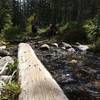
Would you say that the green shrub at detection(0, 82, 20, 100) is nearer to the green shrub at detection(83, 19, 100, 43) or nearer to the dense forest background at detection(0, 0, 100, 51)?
the dense forest background at detection(0, 0, 100, 51)

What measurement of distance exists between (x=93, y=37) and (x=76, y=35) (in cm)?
309

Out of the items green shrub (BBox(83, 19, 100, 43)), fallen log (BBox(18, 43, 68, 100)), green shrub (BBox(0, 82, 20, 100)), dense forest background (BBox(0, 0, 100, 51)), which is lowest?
dense forest background (BBox(0, 0, 100, 51))

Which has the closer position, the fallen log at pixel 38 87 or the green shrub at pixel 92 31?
the fallen log at pixel 38 87

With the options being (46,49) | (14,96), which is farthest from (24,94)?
(46,49)

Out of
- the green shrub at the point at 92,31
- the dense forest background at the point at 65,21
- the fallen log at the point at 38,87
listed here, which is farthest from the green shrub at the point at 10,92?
the green shrub at the point at 92,31

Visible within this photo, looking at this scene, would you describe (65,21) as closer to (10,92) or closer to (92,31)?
(92,31)

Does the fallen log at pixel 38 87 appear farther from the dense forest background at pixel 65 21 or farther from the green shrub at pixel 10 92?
the dense forest background at pixel 65 21

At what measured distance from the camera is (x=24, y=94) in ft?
17.8

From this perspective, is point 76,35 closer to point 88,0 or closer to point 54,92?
point 54,92

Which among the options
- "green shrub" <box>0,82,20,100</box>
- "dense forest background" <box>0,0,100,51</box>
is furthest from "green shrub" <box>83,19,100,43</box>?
"green shrub" <box>0,82,20,100</box>

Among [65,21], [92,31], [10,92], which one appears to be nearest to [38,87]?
[10,92]

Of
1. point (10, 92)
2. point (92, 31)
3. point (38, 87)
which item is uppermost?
point (38, 87)

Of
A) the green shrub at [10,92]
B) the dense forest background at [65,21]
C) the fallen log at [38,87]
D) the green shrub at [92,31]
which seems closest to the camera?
the fallen log at [38,87]

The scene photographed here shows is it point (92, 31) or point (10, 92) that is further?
point (92, 31)
